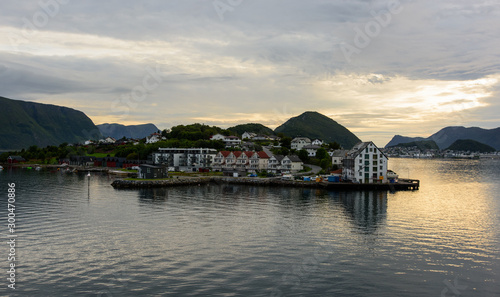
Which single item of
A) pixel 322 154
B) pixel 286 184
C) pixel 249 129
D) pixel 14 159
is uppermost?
pixel 249 129

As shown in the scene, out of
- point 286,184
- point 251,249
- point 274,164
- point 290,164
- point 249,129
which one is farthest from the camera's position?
point 249,129

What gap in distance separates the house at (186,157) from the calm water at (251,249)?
50253mm

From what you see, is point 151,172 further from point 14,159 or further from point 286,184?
point 14,159

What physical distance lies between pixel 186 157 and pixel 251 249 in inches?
2947

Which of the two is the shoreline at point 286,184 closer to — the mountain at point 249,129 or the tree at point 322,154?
the tree at point 322,154

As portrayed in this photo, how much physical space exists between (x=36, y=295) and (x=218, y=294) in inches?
335

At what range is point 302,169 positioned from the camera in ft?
267

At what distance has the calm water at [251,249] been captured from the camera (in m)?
17.1

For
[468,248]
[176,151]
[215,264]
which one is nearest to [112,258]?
[215,264]

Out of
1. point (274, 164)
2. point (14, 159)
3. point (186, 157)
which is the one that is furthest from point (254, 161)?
point (14, 159)

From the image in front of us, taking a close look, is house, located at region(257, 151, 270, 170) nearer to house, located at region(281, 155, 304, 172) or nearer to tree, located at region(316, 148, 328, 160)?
house, located at region(281, 155, 304, 172)

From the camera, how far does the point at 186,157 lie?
95125 millimetres

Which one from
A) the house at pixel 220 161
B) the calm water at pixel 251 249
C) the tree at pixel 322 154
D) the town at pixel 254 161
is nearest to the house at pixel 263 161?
the town at pixel 254 161

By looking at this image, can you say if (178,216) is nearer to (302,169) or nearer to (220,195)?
(220,195)
